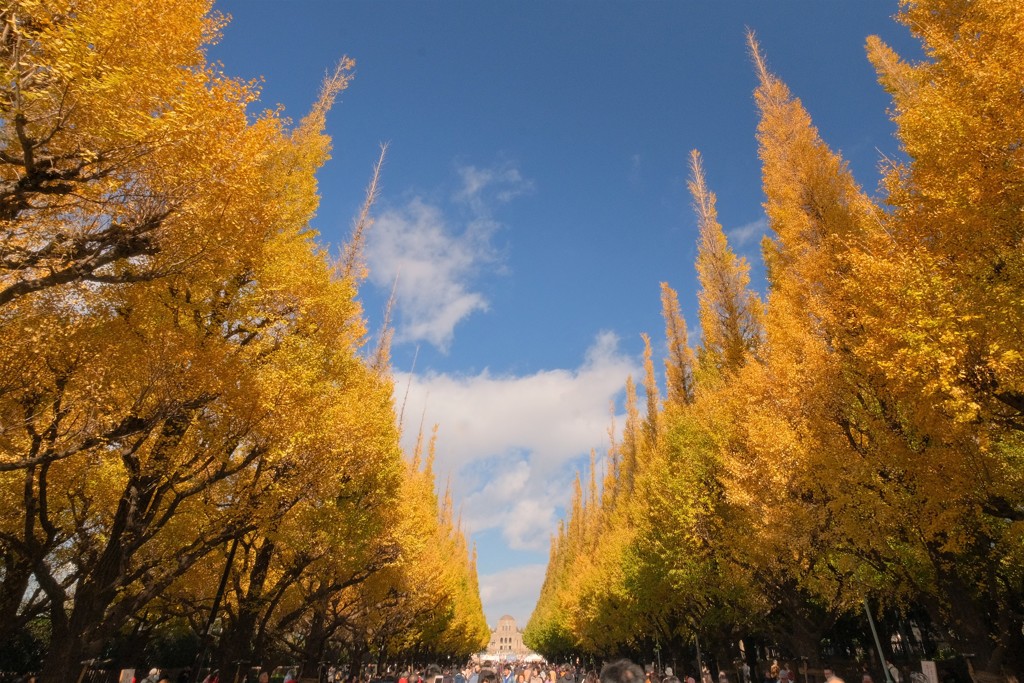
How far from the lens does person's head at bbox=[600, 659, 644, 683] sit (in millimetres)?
2893

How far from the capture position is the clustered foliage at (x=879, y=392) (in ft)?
23.0

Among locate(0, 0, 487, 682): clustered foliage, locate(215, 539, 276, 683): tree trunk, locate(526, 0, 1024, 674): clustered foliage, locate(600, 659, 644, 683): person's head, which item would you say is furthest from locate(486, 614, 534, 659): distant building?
locate(600, 659, 644, 683): person's head

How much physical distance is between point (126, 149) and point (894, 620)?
32.9 metres

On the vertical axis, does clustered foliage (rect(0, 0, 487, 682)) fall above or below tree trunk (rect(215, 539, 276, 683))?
above

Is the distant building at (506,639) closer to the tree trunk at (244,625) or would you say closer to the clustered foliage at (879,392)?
the clustered foliage at (879,392)

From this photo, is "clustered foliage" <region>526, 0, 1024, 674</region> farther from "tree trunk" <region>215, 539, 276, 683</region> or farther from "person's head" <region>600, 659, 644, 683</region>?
"tree trunk" <region>215, 539, 276, 683</region>

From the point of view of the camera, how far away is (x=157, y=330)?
8.26m

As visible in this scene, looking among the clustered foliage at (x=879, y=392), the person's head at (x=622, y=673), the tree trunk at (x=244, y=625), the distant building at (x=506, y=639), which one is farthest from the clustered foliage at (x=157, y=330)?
the distant building at (x=506, y=639)

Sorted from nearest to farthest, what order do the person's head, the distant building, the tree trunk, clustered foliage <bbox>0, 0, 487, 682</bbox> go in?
the person's head, clustered foliage <bbox>0, 0, 487, 682</bbox>, the tree trunk, the distant building

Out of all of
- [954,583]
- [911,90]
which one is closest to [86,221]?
[954,583]

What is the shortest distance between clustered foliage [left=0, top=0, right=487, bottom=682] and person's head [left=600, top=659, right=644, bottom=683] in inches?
248

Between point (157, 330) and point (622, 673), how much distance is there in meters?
8.57

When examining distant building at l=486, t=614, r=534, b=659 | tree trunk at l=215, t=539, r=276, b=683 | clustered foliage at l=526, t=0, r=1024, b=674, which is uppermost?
clustered foliage at l=526, t=0, r=1024, b=674

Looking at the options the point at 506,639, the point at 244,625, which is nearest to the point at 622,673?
the point at 244,625
